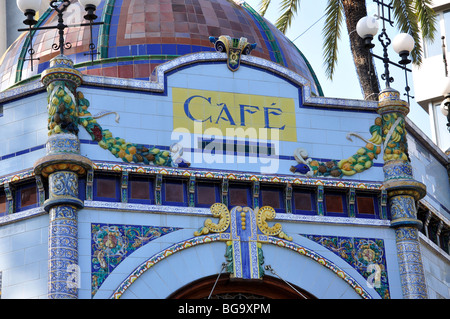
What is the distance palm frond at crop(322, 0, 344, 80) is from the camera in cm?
3922

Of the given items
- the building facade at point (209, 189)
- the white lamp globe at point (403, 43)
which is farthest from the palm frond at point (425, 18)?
the building facade at point (209, 189)

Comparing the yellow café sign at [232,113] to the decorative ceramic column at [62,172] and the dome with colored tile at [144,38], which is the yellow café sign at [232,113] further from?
the dome with colored tile at [144,38]

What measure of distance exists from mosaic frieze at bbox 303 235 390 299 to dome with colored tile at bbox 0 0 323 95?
22.7ft

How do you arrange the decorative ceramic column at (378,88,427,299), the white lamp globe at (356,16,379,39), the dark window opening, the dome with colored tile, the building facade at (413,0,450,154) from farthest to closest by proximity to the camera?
the building facade at (413,0,450,154), the dome with colored tile, the white lamp globe at (356,16,379,39), the decorative ceramic column at (378,88,427,299), the dark window opening

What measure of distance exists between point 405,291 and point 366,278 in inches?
38.2

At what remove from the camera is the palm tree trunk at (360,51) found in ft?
124

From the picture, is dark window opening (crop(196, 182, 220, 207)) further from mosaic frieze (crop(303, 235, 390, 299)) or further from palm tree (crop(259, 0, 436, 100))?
palm tree (crop(259, 0, 436, 100))

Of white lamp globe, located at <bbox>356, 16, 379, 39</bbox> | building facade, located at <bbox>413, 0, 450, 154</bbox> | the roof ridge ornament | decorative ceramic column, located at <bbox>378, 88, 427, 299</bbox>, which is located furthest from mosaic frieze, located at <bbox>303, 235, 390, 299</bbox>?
building facade, located at <bbox>413, 0, 450, 154</bbox>

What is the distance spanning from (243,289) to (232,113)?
429cm

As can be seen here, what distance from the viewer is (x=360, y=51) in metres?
38.1

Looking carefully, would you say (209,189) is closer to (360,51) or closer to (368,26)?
(368,26)

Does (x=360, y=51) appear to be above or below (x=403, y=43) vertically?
above

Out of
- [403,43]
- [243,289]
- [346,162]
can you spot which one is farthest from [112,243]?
[403,43]

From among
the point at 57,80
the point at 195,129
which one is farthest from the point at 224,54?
the point at 57,80
